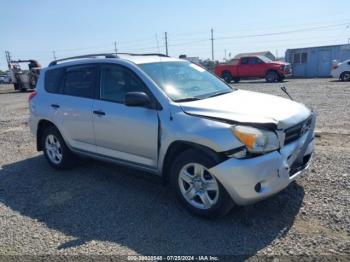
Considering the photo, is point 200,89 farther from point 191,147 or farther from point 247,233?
point 247,233

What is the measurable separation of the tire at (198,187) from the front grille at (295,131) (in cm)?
82

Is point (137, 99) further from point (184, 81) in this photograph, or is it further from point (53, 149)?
point (53, 149)

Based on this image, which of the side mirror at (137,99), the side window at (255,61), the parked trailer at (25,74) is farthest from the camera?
the parked trailer at (25,74)

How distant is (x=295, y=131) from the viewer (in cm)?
Result: 385

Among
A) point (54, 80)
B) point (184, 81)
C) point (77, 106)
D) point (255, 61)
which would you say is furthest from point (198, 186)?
point (255, 61)

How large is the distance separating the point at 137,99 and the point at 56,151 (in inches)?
101

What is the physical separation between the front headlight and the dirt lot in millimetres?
852

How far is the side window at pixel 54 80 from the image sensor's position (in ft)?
19.0

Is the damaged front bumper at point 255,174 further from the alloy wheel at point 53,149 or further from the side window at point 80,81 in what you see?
the alloy wheel at point 53,149

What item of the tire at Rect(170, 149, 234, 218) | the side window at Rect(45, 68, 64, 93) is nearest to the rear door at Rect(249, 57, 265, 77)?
the side window at Rect(45, 68, 64, 93)

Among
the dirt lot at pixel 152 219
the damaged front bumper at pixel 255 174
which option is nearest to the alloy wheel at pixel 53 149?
the dirt lot at pixel 152 219

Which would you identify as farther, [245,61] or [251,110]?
[245,61]

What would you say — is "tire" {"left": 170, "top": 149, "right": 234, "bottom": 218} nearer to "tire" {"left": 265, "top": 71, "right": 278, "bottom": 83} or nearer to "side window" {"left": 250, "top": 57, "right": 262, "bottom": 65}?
"tire" {"left": 265, "top": 71, "right": 278, "bottom": 83}

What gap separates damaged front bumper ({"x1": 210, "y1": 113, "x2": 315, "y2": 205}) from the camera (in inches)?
136
